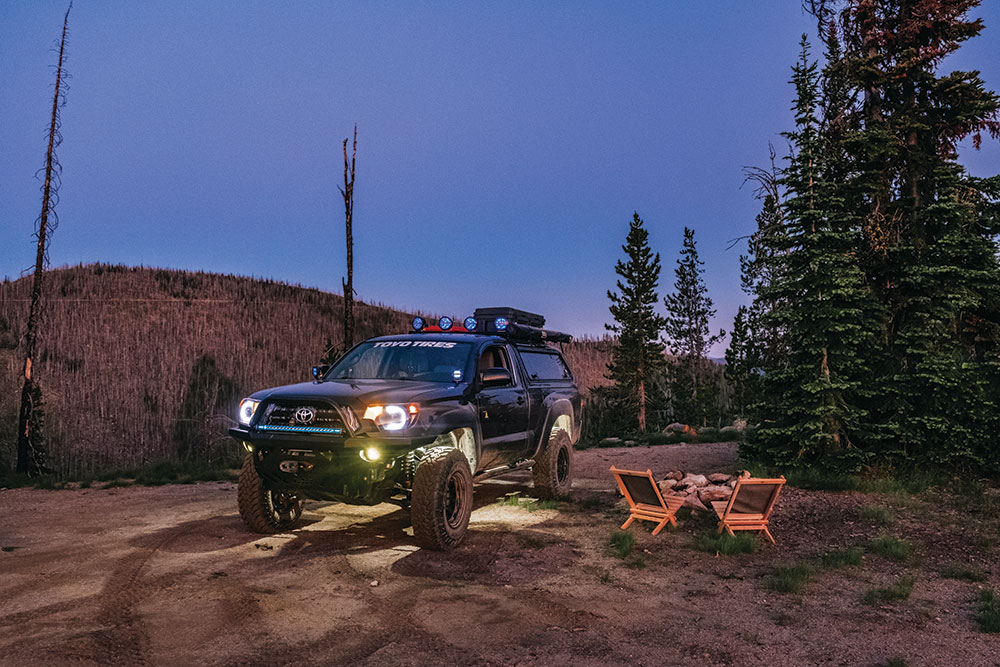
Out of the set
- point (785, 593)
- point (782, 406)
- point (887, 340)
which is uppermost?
point (887, 340)

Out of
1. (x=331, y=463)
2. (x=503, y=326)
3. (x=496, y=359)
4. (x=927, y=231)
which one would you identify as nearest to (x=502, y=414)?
(x=496, y=359)

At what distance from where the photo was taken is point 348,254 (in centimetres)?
2052

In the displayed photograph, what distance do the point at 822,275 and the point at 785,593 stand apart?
7.27 metres

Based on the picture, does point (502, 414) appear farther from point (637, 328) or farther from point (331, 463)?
point (637, 328)

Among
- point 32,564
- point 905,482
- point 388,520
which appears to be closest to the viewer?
point 32,564

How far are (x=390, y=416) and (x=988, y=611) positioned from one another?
18.0 ft

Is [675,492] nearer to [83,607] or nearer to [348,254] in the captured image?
[83,607]

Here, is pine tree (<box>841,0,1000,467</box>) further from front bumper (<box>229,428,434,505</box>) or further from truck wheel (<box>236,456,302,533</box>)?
truck wheel (<box>236,456,302,533</box>)

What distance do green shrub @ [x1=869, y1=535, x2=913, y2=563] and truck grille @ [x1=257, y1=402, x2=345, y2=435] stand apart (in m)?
6.11

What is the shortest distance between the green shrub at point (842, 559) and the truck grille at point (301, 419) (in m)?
5.25

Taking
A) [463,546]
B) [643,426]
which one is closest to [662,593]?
[463,546]

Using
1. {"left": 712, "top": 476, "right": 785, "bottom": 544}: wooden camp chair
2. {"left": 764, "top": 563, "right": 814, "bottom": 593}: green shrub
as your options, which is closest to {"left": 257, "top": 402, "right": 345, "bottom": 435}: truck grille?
{"left": 764, "top": 563, "right": 814, "bottom": 593}: green shrub

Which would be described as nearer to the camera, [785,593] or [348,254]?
[785,593]

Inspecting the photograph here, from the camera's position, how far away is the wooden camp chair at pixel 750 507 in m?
7.91
